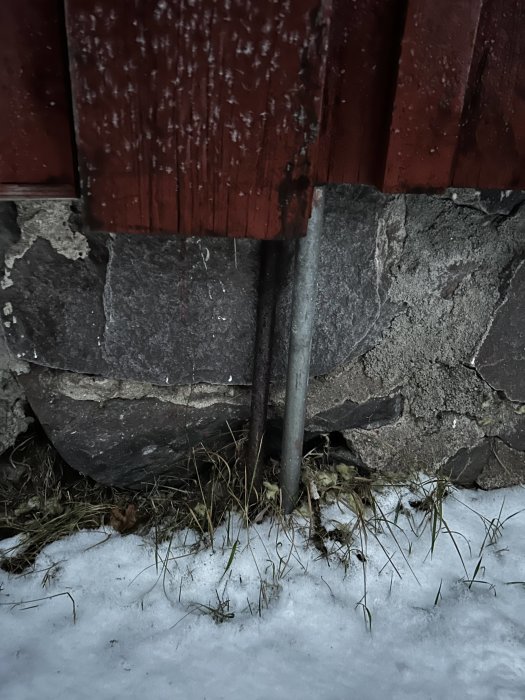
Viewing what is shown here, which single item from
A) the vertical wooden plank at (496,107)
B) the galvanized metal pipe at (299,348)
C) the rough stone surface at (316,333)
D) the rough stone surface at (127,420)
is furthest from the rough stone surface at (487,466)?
the vertical wooden plank at (496,107)

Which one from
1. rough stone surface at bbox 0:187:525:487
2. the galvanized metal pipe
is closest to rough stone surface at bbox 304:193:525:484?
rough stone surface at bbox 0:187:525:487

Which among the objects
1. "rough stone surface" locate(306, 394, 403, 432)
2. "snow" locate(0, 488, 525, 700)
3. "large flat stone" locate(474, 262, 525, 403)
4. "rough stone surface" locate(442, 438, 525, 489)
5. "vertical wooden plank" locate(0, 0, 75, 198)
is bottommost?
"snow" locate(0, 488, 525, 700)

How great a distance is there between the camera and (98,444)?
1.45 m

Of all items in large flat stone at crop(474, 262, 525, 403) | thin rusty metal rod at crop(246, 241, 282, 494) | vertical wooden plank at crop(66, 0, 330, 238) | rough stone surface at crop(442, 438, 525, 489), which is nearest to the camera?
vertical wooden plank at crop(66, 0, 330, 238)

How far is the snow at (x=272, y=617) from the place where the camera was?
109cm

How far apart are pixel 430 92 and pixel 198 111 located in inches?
16.7

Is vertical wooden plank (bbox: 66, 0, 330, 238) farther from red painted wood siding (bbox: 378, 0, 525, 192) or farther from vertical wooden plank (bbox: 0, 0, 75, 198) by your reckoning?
red painted wood siding (bbox: 378, 0, 525, 192)

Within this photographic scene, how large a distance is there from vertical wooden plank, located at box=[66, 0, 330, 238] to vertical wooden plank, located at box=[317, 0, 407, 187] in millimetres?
82

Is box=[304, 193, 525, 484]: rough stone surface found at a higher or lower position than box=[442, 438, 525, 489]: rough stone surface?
higher

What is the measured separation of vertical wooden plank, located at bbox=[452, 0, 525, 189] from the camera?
99 centimetres

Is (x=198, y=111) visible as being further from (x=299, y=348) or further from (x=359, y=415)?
(x=359, y=415)

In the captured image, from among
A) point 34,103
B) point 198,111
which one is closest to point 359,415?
point 198,111

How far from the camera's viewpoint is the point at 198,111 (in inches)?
36.2

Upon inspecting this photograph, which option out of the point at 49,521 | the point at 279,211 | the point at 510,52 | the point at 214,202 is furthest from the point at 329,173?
the point at 49,521
